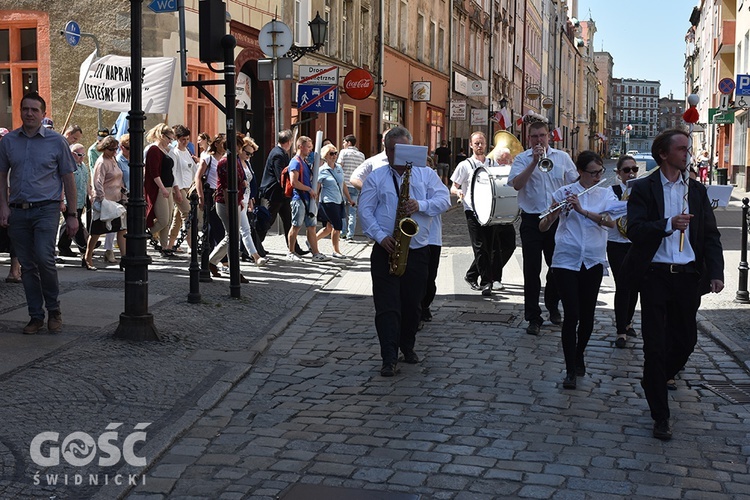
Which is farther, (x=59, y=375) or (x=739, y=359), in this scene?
(x=739, y=359)

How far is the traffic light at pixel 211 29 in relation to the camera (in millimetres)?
10359

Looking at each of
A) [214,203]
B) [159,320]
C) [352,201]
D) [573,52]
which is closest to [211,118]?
[352,201]

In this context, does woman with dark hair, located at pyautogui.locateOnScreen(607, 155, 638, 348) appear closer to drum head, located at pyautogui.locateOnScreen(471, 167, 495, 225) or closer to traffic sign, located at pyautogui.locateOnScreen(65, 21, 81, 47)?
drum head, located at pyautogui.locateOnScreen(471, 167, 495, 225)

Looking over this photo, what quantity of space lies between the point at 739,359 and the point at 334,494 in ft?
15.2

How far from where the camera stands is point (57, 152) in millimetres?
8633

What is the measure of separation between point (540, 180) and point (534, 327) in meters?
1.45

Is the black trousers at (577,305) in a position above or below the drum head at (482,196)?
below

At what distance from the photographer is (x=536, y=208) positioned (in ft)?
33.0

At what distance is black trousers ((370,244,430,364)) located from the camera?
781 cm

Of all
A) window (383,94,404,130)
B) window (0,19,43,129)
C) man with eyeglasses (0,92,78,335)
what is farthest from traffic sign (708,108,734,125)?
man with eyeglasses (0,92,78,335)

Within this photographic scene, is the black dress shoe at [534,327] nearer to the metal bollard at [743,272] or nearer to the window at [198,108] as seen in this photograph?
the metal bollard at [743,272]

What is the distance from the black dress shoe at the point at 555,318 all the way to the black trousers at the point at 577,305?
2242 mm

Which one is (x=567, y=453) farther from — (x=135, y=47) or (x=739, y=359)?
(x=135, y=47)

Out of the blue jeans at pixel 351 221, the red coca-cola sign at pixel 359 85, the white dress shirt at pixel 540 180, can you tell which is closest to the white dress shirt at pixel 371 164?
the white dress shirt at pixel 540 180
